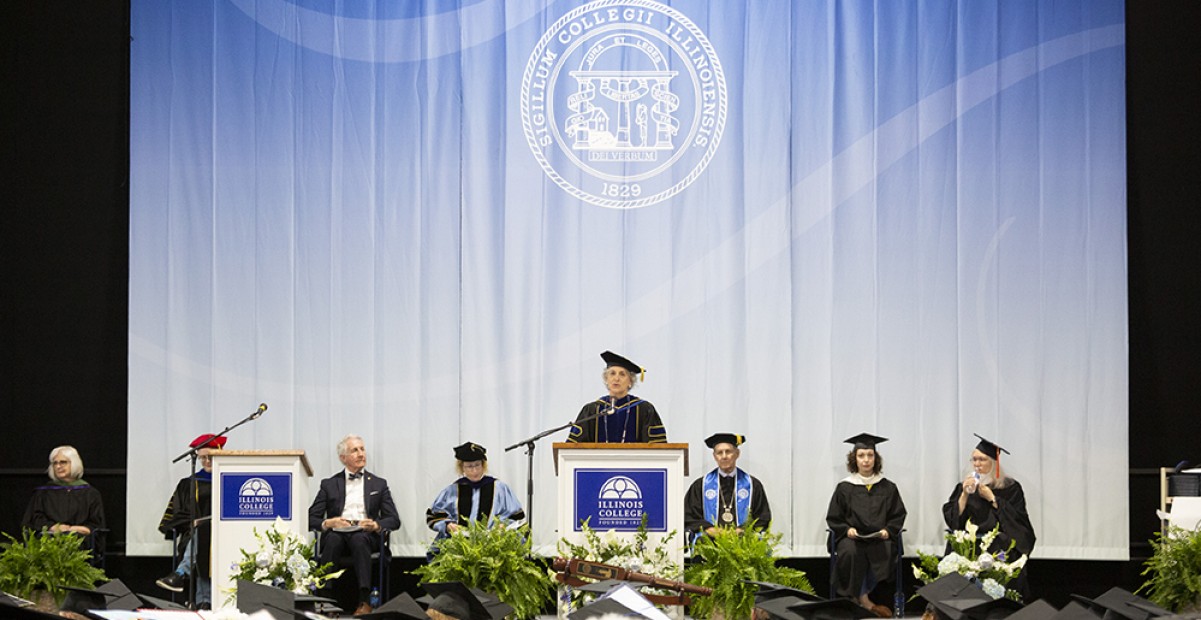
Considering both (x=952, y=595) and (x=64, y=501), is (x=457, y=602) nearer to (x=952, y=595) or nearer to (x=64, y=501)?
(x=952, y=595)

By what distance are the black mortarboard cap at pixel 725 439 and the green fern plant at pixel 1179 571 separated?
7.75 feet

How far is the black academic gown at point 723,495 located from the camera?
7820 mm

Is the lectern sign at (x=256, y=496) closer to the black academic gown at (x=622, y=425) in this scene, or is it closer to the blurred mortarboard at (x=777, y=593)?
the black academic gown at (x=622, y=425)

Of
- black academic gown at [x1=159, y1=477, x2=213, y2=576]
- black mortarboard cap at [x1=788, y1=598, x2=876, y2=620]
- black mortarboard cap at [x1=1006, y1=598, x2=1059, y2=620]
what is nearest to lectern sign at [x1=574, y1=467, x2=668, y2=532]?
black mortarboard cap at [x1=788, y1=598, x2=876, y2=620]

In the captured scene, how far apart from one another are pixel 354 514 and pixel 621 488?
2.49 metres

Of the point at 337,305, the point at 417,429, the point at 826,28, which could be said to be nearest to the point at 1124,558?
the point at 826,28

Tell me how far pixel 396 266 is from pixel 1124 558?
4.94 metres

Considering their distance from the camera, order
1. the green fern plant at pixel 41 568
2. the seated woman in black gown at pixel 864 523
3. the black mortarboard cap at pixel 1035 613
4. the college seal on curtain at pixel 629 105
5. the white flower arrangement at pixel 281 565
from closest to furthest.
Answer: the black mortarboard cap at pixel 1035 613
the white flower arrangement at pixel 281 565
the green fern plant at pixel 41 568
the seated woman in black gown at pixel 864 523
the college seal on curtain at pixel 629 105

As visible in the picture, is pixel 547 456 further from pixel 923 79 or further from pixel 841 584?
pixel 923 79

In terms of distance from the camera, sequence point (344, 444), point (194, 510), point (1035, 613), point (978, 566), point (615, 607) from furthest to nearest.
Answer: point (344, 444)
point (194, 510)
point (978, 566)
point (1035, 613)
point (615, 607)

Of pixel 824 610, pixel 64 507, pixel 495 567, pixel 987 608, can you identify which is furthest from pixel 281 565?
pixel 987 608

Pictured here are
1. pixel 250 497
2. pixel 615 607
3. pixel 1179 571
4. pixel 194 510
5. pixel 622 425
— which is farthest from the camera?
pixel 622 425

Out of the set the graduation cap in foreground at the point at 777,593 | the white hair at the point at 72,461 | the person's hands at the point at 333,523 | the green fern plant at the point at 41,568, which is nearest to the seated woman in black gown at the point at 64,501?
the white hair at the point at 72,461

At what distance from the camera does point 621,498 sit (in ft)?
19.8
